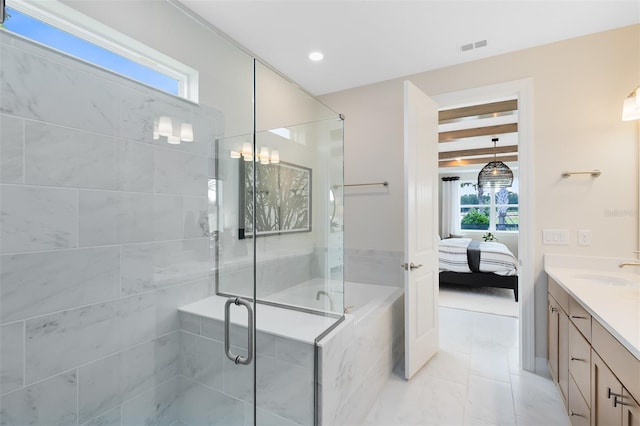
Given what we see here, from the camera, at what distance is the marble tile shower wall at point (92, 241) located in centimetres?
122

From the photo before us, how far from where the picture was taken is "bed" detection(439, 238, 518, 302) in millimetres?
4477

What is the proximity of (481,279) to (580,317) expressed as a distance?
335 centimetres

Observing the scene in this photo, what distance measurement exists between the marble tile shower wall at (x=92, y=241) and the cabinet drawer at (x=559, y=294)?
2.21 metres

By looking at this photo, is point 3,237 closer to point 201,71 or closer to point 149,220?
point 149,220

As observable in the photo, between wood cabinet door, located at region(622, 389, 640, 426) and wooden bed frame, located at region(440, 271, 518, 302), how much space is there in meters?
3.81

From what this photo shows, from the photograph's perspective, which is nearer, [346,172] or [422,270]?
[422,270]

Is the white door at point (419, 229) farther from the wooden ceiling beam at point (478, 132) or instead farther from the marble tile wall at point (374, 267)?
the wooden ceiling beam at point (478, 132)

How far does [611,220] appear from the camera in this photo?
217 centimetres

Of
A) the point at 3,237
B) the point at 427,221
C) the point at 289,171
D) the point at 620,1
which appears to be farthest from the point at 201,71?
the point at 620,1

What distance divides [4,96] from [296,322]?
171 centimetres

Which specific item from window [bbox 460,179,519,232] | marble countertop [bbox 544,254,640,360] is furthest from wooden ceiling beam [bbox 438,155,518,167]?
marble countertop [bbox 544,254,640,360]

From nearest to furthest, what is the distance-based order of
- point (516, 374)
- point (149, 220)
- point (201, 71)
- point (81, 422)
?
point (81, 422)
point (149, 220)
point (201, 71)
point (516, 374)

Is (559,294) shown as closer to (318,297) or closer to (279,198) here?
(318,297)

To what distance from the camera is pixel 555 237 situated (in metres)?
2.32
